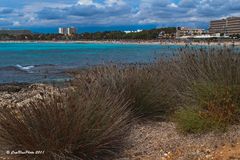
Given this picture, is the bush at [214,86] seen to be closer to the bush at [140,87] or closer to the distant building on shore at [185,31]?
the bush at [140,87]

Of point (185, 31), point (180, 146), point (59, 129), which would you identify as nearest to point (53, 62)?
point (180, 146)

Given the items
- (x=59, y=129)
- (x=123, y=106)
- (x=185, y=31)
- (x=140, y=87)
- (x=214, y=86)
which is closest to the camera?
(x=59, y=129)

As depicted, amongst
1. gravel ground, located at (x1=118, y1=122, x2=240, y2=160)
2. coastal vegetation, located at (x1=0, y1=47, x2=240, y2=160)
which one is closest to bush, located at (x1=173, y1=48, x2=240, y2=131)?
coastal vegetation, located at (x1=0, y1=47, x2=240, y2=160)

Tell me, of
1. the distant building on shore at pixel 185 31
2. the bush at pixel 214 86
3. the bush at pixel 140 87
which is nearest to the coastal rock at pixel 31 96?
the bush at pixel 140 87

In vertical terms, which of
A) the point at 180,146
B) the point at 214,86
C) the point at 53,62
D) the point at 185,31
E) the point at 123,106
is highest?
the point at 214,86

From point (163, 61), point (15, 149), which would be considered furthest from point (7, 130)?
point (163, 61)

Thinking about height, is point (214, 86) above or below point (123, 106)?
above

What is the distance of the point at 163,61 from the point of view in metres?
11.7

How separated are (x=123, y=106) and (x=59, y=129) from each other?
1.84m

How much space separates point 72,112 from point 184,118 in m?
2.39

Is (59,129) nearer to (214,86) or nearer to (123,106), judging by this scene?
(123,106)

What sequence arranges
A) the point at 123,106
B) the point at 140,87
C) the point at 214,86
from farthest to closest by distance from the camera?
the point at 140,87 < the point at 214,86 < the point at 123,106

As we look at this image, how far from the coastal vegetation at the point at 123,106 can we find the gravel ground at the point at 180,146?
0.62ft

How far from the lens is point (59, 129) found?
6426 millimetres
